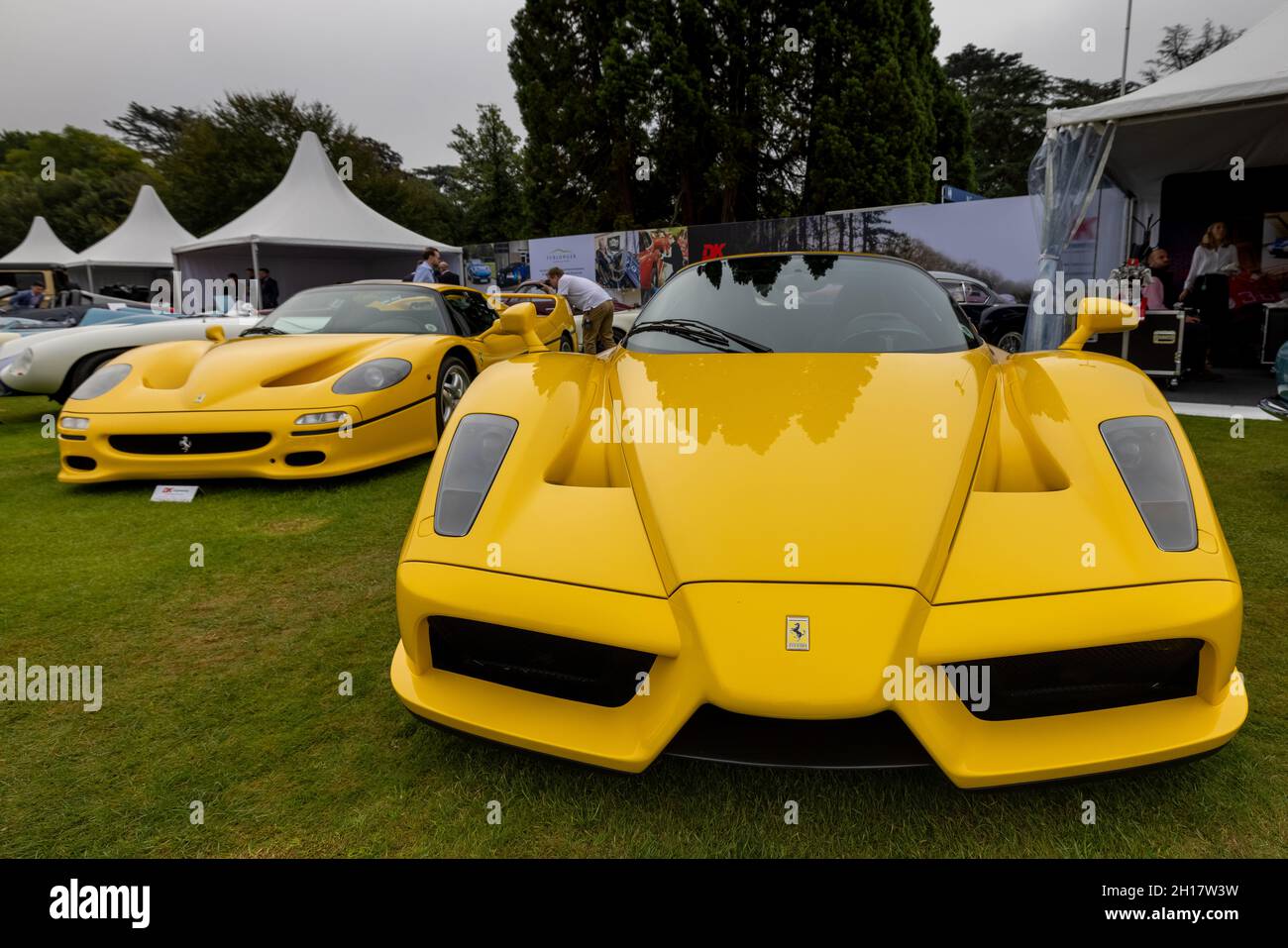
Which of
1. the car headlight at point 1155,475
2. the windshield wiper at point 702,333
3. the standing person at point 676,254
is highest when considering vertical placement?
the standing person at point 676,254

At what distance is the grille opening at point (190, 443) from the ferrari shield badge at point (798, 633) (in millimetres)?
3525

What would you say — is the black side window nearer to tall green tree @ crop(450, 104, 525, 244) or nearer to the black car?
the black car

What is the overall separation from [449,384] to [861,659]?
4.13m

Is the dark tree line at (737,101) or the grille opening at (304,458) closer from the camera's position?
the grille opening at (304,458)

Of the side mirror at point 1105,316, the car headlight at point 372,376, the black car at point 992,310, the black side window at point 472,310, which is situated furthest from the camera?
the black car at point 992,310

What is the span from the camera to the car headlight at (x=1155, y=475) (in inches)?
61.2

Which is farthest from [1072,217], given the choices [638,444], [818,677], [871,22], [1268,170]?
[871,22]

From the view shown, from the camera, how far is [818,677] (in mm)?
1256

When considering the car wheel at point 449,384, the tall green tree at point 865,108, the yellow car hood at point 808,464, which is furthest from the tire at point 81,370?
the tall green tree at point 865,108

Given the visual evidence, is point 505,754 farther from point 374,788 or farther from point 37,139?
point 37,139

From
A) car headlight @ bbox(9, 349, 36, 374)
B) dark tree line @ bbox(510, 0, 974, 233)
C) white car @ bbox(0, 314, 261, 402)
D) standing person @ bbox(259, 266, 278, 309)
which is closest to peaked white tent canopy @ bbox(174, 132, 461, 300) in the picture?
standing person @ bbox(259, 266, 278, 309)

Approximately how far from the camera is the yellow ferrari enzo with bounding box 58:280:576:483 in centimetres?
397

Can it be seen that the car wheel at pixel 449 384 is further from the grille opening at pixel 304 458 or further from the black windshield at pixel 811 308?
the black windshield at pixel 811 308

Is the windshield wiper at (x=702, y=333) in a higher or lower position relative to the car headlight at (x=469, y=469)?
higher
